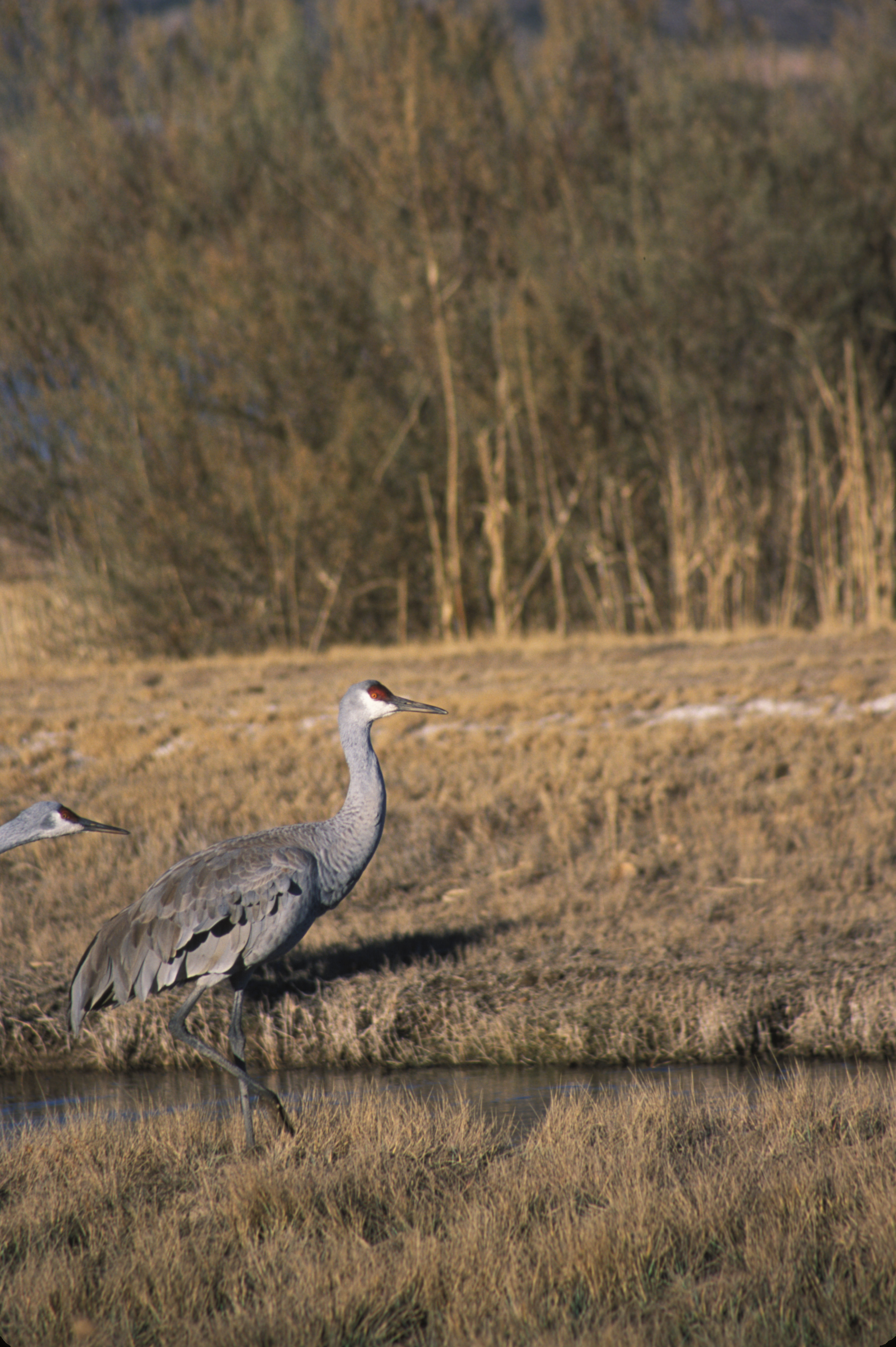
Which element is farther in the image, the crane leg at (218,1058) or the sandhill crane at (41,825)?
the crane leg at (218,1058)

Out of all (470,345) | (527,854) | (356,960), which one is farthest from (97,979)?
(470,345)

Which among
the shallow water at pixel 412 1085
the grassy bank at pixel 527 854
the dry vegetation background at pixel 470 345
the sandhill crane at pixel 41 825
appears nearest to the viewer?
the sandhill crane at pixel 41 825

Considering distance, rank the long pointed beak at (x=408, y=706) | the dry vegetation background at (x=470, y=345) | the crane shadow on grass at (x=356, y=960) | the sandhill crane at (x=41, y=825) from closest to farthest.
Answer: the sandhill crane at (x=41, y=825), the long pointed beak at (x=408, y=706), the crane shadow on grass at (x=356, y=960), the dry vegetation background at (x=470, y=345)

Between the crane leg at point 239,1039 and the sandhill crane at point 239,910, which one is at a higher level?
the sandhill crane at point 239,910

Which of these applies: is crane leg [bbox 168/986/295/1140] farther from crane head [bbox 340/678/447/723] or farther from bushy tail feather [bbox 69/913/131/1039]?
crane head [bbox 340/678/447/723]

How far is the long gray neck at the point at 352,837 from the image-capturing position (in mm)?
4812

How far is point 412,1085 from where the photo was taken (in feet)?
18.7

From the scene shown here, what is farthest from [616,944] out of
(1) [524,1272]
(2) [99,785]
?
(2) [99,785]

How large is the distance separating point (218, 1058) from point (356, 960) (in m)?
2.05

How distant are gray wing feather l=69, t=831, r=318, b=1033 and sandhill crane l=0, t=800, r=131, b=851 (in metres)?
0.44

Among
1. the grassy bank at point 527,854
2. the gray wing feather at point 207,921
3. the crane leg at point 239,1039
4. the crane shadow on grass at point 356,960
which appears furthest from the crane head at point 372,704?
the crane shadow on grass at point 356,960

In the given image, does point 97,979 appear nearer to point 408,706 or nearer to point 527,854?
point 408,706

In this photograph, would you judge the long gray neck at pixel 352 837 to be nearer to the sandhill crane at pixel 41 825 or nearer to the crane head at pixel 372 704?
the crane head at pixel 372 704

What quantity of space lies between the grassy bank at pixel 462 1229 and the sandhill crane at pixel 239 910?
1.55 ft
